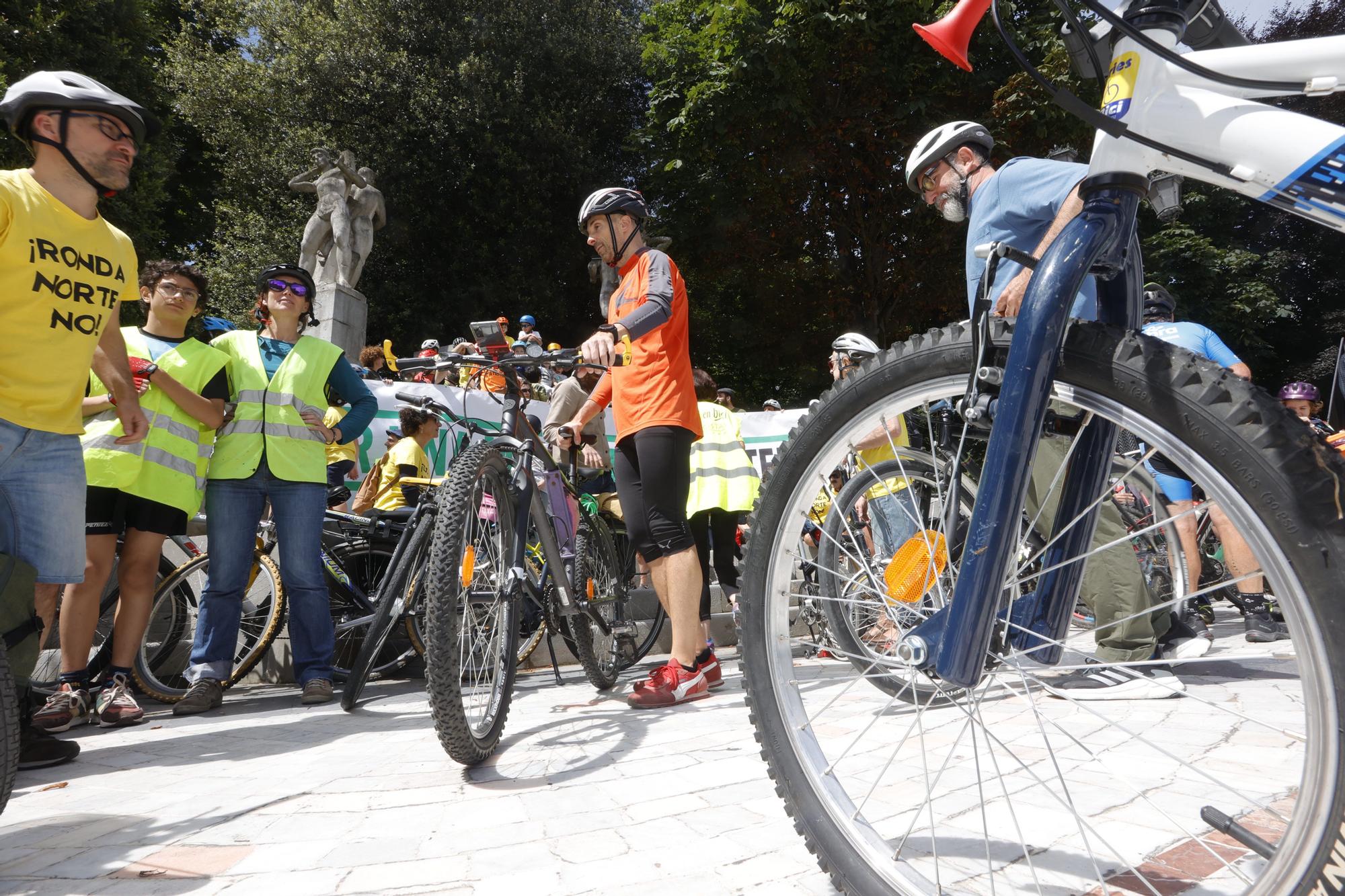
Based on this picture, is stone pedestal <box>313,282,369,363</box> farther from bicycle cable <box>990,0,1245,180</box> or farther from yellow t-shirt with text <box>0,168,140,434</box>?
bicycle cable <box>990,0,1245,180</box>

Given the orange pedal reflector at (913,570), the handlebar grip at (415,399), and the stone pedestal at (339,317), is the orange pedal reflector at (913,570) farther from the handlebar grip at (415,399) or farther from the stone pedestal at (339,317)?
the stone pedestal at (339,317)

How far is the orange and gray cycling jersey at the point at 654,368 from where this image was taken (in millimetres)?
3756

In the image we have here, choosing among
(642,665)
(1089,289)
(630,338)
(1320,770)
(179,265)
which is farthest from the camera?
(642,665)

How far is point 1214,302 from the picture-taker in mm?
17391

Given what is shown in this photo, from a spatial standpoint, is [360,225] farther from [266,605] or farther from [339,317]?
[266,605]

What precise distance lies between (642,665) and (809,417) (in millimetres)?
3894

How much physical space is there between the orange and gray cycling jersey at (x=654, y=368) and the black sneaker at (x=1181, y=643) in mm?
2432

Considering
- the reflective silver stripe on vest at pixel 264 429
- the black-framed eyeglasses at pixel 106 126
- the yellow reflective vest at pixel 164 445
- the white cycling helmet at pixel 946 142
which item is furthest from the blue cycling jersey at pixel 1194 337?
the yellow reflective vest at pixel 164 445

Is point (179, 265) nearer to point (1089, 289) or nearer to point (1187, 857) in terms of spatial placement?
point (1089, 289)

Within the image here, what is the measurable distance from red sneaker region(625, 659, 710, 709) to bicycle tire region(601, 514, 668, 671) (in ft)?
2.63

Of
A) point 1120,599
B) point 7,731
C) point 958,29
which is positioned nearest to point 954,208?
point 1120,599

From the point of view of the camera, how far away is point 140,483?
398cm

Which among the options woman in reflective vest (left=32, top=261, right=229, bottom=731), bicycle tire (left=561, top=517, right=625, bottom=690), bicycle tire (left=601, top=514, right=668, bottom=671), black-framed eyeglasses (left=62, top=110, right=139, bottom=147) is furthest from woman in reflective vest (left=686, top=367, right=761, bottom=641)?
black-framed eyeglasses (left=62, top=110, right=139, bottom=147)

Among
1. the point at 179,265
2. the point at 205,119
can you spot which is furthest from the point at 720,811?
the point at 205,119
